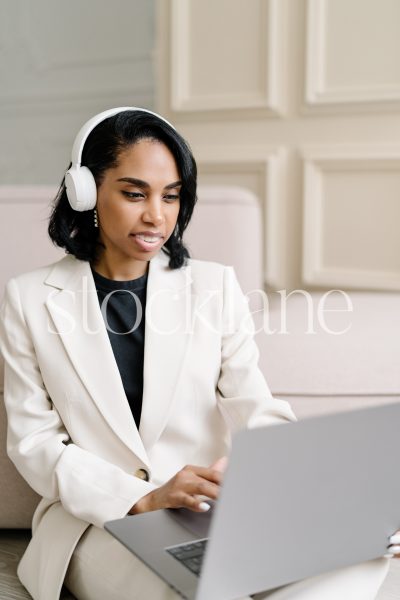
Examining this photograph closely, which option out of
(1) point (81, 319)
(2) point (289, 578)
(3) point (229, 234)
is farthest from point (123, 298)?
(3) point (229, 234)

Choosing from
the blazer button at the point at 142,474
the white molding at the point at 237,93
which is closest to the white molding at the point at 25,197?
the blazer button at the point at 142,474

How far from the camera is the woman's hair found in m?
1.25

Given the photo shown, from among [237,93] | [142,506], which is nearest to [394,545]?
[142,506]

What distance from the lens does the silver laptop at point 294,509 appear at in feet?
2.58

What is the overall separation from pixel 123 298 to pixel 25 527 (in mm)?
546

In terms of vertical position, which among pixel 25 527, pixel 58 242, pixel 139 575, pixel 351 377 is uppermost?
pixel 58 242

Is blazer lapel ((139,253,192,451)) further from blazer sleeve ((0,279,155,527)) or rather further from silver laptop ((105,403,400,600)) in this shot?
silver laptop ((105,403,400,600))

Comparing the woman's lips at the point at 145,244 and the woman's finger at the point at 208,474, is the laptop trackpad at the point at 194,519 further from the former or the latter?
the woman's lips at the point at 145,244

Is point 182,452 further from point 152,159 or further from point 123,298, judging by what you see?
point 152,159

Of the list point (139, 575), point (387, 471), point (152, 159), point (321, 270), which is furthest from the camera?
point (321, 270)

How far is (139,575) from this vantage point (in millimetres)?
1108

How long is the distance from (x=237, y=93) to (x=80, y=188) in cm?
198

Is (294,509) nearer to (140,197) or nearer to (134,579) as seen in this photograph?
(134,579)

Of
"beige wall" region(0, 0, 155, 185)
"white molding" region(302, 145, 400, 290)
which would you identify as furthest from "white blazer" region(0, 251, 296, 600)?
"beige wall" region(0, 0, 155, 185)
